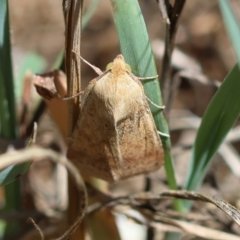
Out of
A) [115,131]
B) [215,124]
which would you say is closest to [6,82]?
[115,131]

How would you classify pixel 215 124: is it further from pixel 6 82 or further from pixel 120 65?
pixel 6 82

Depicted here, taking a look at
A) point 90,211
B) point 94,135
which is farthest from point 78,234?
point 94,135

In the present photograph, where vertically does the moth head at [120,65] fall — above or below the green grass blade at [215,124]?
above

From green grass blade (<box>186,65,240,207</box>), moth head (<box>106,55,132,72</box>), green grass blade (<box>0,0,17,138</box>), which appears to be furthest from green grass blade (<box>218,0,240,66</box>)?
green grass blade (<box>0,0,17,138</box>)

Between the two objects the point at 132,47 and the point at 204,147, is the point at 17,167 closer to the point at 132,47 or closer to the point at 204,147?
the point at 132,47

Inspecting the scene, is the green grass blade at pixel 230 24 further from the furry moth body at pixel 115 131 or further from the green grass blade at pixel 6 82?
the green grass blade at pixel 6 82

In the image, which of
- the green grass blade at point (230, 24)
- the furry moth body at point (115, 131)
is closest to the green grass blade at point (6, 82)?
the furry moth body at point (115, 131)

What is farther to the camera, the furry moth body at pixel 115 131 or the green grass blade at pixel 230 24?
the furry moth body at pixel 115 131
